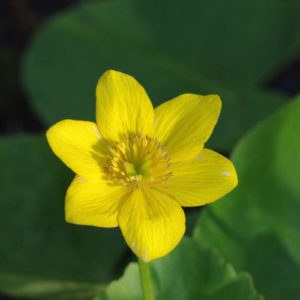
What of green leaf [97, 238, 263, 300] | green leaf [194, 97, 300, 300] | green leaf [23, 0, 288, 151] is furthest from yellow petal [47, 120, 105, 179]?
green leaf [23, 0, 288, 151]

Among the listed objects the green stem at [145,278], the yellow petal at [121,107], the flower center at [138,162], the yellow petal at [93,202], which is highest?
the yellow petal at [121,107]

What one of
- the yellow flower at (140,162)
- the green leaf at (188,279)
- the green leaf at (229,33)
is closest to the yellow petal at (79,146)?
the yellow flower at (140,162)

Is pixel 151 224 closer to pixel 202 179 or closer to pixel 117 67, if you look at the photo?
→ pixel 202 179

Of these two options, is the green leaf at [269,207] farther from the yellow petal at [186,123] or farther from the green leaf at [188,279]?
the yellow petal at [186,123]

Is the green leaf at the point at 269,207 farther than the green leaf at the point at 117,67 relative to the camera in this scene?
No

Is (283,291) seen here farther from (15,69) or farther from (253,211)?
(15,69)
